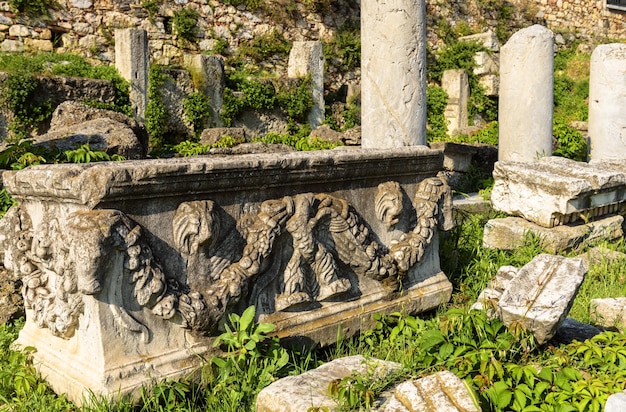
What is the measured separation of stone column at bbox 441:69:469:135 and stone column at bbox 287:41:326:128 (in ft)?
12.7

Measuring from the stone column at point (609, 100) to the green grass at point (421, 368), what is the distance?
628 cm

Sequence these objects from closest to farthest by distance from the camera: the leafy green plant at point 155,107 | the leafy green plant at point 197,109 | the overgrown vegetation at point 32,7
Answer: the overgrown vegetation at point 32,7 < the leafy green plant at point 155,107 < the leafy green plant at point 197,109

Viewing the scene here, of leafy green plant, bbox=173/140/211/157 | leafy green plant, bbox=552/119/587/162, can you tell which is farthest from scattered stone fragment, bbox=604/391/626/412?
leafy green plant, bbox=552/119/587/162

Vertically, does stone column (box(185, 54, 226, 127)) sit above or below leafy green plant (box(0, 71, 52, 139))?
above

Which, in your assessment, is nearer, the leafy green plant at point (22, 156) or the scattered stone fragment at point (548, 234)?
the leafy green plant at point (22, 156)

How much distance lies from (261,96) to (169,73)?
6.54 feet

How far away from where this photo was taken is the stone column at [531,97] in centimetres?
780

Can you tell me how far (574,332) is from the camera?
133 inches

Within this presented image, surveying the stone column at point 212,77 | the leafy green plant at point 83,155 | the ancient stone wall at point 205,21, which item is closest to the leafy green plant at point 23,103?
the ancient stone wall at point 205,21

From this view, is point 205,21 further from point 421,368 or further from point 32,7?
point 421,368

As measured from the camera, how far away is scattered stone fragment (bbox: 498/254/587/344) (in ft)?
9.85

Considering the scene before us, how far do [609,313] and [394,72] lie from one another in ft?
8.21

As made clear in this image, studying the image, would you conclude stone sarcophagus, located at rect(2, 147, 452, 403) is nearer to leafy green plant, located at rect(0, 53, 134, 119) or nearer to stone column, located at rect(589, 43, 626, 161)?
stone column, located at rect(589, 43, 626, 161)

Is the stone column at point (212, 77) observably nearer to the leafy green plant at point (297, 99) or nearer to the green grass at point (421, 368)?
the leafy green plant at point (297, 99)
